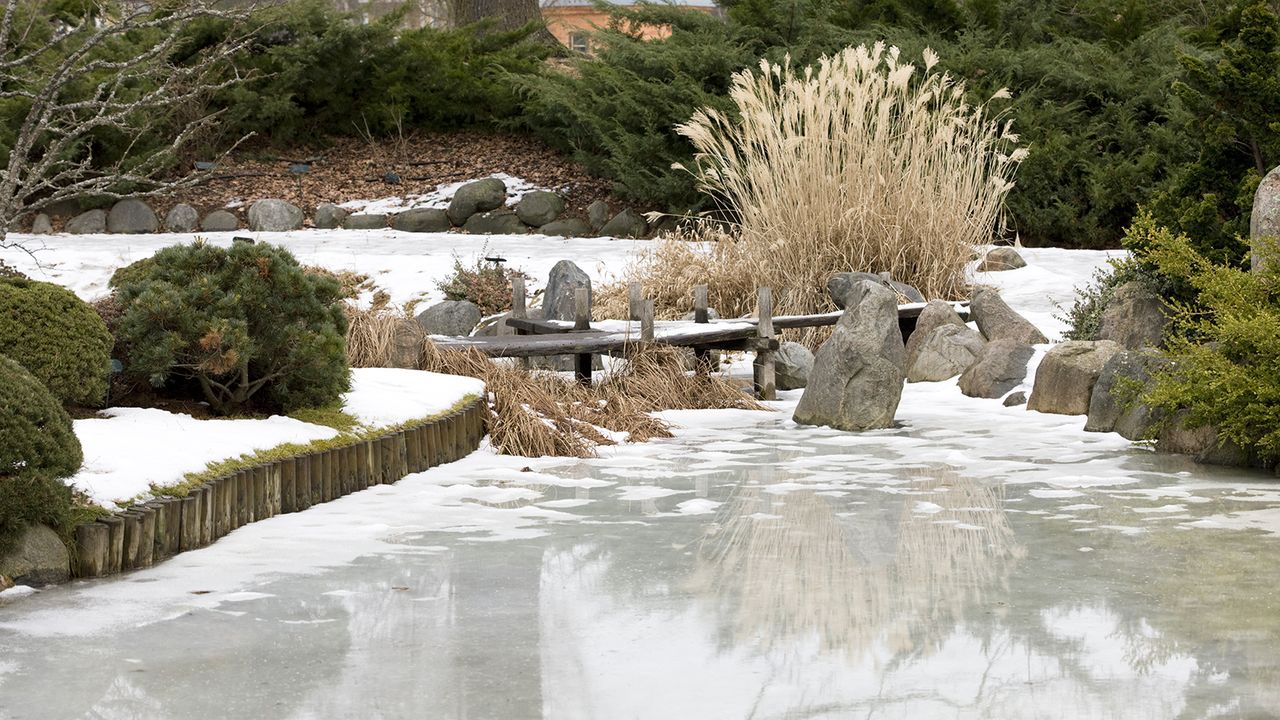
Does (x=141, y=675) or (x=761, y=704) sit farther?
(x=141, y=675)

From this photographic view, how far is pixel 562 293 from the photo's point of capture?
10.2 meters

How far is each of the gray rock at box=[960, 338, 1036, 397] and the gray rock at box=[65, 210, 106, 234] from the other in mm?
10792

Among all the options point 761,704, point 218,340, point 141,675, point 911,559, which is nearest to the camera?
point 761,704

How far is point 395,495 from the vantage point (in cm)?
607

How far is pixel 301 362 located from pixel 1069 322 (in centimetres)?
557

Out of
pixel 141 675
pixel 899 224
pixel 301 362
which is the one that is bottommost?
pixel 141 675

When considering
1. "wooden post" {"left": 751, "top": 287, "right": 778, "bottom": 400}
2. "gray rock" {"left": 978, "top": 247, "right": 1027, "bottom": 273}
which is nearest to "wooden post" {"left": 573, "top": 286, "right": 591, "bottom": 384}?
"wooden post" {"left": 751, "top": 287, "right": 778, "bottom": 400}

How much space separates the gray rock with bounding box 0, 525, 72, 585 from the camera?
442 cm

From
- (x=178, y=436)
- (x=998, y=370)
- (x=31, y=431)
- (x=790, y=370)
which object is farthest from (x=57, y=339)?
(x=998, y=370)

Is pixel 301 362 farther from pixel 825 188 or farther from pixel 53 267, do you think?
pixel 53 267


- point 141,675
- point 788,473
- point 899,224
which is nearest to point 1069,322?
point 899,224

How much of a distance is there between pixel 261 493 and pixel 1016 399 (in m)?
4.80

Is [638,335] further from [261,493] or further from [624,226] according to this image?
[624,226]

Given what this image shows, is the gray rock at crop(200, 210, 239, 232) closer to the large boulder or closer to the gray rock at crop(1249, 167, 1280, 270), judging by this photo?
the large boulder
